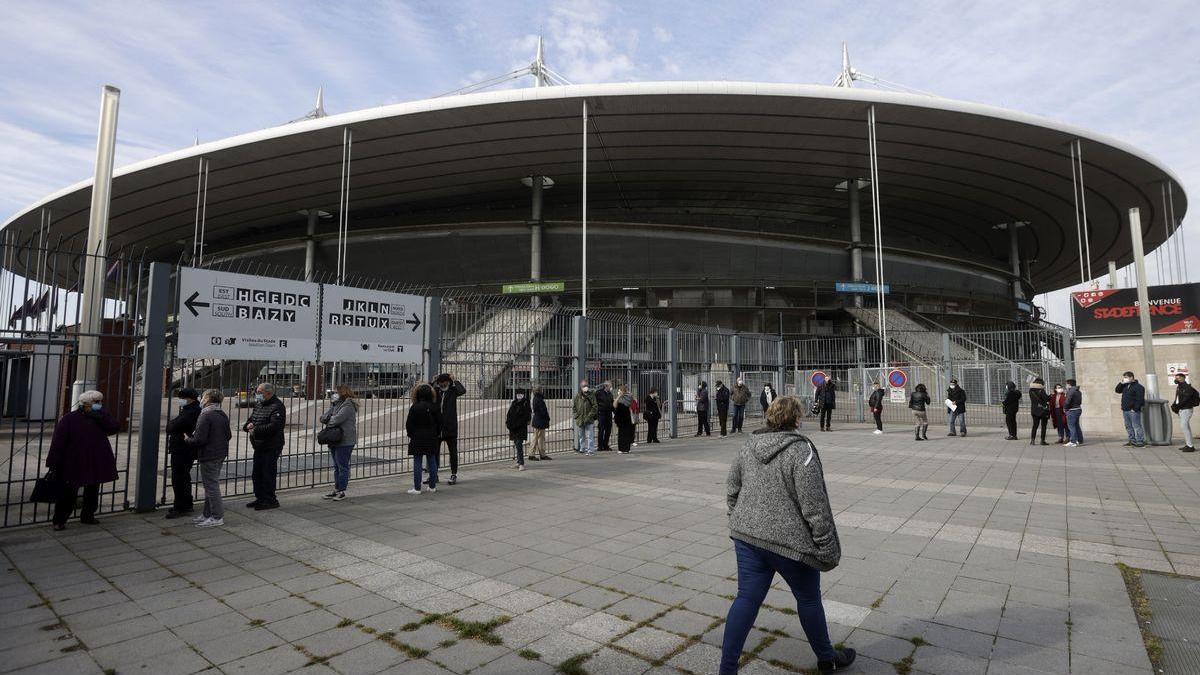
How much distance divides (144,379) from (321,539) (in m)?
3.17

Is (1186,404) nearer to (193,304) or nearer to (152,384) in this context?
(193,304)

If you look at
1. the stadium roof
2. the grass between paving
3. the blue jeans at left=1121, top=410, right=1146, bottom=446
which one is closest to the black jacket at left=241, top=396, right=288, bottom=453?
the grass between paving

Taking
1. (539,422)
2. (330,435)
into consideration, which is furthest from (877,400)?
(330,435)

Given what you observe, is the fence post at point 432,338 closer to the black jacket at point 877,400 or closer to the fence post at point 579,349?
the fence post at point 579,349

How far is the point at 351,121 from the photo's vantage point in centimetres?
2770

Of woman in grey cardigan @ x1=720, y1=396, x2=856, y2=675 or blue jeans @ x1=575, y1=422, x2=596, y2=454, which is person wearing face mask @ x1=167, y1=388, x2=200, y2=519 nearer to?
woman in grey cardigan @ x1=720, y1=396, x2=856, y2=675

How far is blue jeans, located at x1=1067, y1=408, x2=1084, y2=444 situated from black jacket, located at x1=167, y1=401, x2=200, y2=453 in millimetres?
16310

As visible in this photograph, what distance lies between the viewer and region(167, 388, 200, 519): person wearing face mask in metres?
6.71

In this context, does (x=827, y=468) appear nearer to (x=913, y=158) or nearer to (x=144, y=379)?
(x=144, y=379)

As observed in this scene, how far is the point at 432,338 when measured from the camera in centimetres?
997

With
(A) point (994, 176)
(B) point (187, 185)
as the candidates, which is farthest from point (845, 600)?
(B) point (187, 185)

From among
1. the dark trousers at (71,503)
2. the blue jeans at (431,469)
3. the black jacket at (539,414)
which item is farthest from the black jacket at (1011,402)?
the dark trousers at (71,503)

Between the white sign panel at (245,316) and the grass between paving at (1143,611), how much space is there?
8.68 metres

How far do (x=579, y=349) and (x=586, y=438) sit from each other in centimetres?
193
